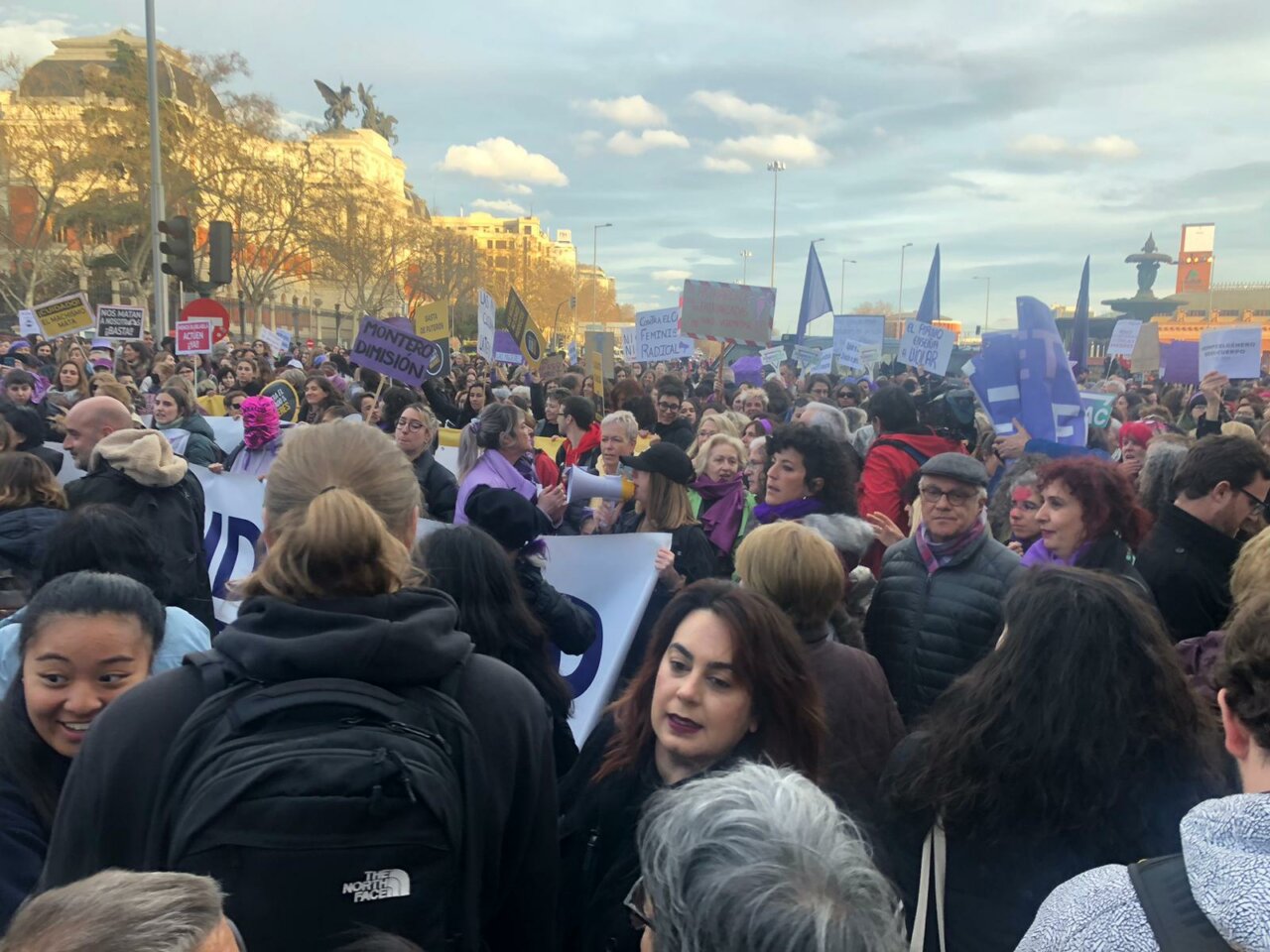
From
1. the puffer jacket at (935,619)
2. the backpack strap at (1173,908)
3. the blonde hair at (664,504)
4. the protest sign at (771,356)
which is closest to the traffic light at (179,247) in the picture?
the blonde hair at (664,504)

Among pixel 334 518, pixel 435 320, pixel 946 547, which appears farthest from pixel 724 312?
pixel 334 518

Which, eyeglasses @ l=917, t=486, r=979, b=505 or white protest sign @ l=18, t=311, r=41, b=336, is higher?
white protest sign @ l=18, t=311, r=41, b=336

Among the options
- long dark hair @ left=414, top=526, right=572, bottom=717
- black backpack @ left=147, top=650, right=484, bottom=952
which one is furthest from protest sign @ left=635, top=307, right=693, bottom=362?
black backpack @ left=147, top=650, right=484, bottom=952

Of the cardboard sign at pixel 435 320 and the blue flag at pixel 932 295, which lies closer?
the cardboard sign at pixel 435 320

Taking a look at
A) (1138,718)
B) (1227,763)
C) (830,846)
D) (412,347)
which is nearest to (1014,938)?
(1138,718)

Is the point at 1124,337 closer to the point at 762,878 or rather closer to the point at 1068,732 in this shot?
the point at 1068,732

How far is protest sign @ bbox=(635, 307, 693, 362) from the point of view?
46.7 ft

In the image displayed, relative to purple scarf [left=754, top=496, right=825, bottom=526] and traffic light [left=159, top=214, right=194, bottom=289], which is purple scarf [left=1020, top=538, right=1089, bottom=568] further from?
traffic light [left=159, top=214, right=194, bottom=289]

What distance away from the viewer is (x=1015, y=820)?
6.70 ft

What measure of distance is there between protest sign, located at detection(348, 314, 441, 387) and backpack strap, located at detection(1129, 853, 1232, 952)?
6.91 metres

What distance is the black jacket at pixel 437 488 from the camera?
228 inches

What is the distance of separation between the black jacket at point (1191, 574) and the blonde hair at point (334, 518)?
3162 millimetres

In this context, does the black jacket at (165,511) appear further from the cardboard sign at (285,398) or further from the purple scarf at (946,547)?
the cardboard sign at (285,398)

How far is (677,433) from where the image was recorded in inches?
338
